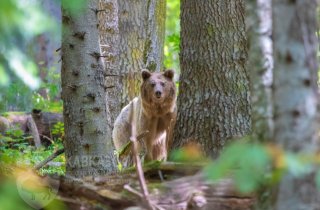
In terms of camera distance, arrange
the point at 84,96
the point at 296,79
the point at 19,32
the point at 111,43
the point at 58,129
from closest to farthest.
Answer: the point at 19,32 → the point at 296,79 → the point at 84,96 → the point at 111,43 → the point at 58,129

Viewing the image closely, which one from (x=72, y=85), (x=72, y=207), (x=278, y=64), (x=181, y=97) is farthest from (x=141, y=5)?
(x=278, y=64)

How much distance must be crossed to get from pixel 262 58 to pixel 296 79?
1.98 ft

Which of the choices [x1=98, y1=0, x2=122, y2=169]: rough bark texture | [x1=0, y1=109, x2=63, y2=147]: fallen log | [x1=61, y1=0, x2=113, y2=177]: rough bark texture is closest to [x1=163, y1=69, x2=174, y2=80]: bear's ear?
[x1=98, y1=0, x2=122, y2=169]: rough bark texture

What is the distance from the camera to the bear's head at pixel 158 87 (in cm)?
972

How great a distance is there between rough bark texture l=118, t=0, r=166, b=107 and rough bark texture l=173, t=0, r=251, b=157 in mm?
4490

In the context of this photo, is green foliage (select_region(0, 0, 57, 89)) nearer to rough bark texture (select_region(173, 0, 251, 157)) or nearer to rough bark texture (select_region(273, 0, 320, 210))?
rough bark texture (select_region(273, 0, 320, 210))

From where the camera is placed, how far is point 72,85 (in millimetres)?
6434

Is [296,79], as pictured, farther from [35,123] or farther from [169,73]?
[35,123]

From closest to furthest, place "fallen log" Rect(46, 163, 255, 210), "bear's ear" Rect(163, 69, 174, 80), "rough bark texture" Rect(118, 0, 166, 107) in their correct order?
"fallen log" Rect(46, 163, 255, 210), "bear's ear" Rect(163, 69, 174, 80), "rough bark texture" Rect(118, 0, 166, 107)

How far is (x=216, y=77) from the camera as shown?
23.0 feet

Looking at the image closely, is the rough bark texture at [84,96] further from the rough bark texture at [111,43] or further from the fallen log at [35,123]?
the fallen log at [35,123]

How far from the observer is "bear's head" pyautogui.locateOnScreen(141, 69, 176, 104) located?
9.72m

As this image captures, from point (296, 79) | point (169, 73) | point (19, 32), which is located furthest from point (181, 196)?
point (169, 73)

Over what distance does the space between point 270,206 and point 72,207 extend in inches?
54.0
